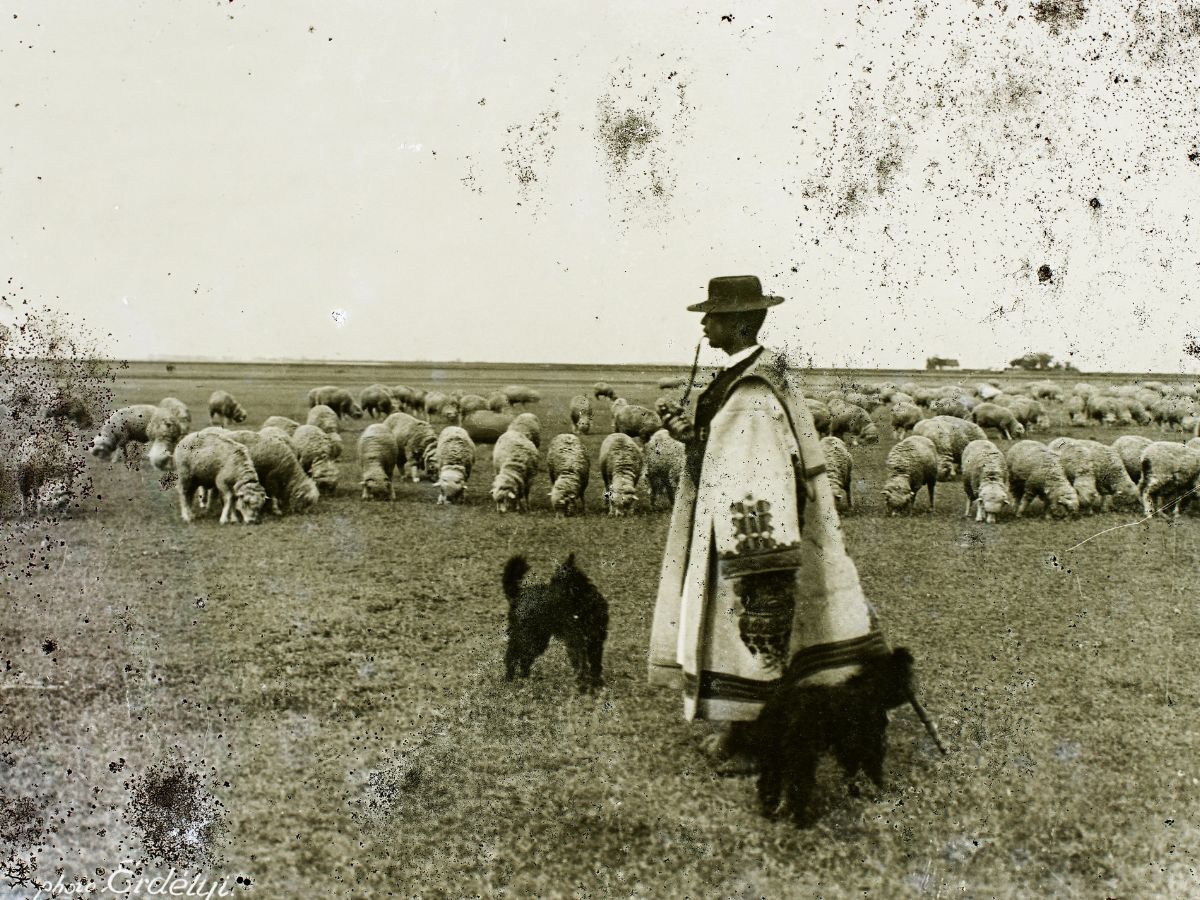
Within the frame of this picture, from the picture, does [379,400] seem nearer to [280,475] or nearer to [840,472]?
[280,475]

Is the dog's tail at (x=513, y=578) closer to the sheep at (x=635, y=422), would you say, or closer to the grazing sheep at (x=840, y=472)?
the grazing sheep at (x=840, y=472)

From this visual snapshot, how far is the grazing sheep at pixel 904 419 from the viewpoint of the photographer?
2256 centimetres

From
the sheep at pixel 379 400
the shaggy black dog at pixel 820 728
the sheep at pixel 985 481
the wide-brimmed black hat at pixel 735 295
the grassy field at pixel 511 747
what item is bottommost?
the grassy field at pixel 511 747

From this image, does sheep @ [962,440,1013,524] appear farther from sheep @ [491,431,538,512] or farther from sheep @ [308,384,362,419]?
sheep @ [308,384,362,419]

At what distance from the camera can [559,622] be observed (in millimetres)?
6086

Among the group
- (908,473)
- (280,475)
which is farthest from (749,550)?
(280,475)

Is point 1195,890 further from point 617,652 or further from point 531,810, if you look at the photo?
point 617,652

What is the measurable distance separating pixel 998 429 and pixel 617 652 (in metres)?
23.3

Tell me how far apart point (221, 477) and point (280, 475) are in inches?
36.6

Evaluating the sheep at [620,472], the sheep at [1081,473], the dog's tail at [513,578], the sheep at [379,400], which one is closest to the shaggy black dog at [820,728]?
the dog's tail at [513,578]

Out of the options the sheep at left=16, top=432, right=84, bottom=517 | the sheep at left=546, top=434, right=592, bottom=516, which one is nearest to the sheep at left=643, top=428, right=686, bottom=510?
the sheep at left=546, top=434, right=592, bottom=516

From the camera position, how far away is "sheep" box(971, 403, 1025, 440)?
23.6 m

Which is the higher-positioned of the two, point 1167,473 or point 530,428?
point 530,428

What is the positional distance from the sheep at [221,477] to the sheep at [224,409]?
542 inches
